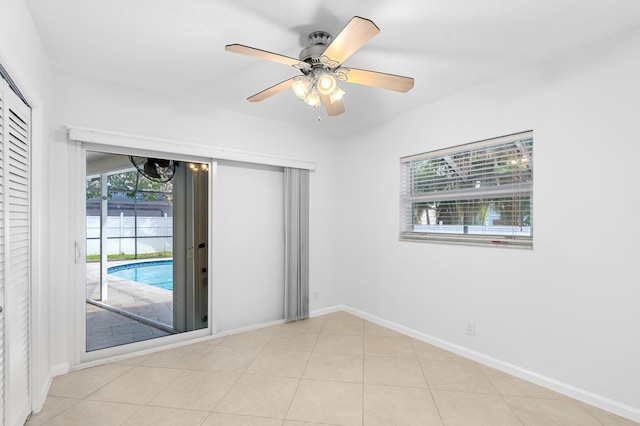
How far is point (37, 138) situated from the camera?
2061 mm

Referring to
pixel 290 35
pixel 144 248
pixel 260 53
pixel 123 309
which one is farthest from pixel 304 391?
pixel 290 35

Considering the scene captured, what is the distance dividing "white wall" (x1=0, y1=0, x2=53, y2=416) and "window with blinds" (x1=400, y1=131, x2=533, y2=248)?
10.1 feet

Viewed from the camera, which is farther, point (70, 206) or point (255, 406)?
point (70, 206)

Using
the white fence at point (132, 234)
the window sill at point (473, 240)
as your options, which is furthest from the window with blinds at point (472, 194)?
the white fence at point (132, 234)

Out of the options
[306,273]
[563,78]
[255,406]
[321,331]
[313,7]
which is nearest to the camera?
[313,7]

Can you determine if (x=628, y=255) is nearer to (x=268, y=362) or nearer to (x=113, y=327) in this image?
(x=268, y=362)

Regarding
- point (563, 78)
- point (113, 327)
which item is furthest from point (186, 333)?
point (563, 78)

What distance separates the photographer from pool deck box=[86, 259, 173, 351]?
9.09 feet

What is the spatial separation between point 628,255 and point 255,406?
2547mm

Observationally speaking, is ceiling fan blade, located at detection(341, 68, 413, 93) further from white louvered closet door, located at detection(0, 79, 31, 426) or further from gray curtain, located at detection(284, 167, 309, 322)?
gray curtain, located at detection(284, 167, 309, 322)

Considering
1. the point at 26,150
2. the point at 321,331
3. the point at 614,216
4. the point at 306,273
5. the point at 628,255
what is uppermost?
the point at 26,150

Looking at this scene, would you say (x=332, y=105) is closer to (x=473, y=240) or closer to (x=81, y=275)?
(x=473, y=240)

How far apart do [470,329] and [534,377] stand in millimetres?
554

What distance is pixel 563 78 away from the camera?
229 cm
